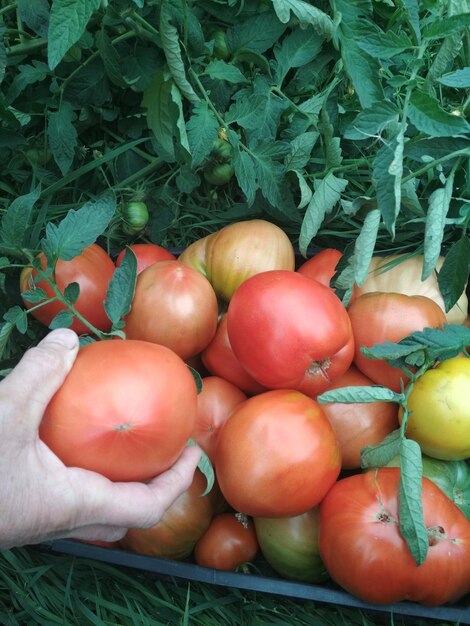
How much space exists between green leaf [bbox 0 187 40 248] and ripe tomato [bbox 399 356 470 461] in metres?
0.65

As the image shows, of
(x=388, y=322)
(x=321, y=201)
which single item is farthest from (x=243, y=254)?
(x=388, y=322)

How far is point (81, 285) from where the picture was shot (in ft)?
3.51

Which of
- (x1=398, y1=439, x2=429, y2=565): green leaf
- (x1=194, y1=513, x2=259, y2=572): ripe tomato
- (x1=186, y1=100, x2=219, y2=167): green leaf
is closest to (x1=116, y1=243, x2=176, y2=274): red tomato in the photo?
(x1=186, y1=100, x2=219, y2=167): green leaf

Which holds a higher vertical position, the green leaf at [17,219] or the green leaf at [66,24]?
the green leaf at [66,24]

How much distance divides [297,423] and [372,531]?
0.58 ft

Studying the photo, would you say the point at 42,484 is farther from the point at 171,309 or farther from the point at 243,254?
the point at 243,254

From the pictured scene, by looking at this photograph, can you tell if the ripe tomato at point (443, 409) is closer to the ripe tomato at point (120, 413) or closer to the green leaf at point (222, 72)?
the ripe tomato at point (120, 413)

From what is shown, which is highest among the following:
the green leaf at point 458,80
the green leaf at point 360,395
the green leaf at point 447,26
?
the green leaf at point 447,26

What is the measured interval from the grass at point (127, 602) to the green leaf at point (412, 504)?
222mm

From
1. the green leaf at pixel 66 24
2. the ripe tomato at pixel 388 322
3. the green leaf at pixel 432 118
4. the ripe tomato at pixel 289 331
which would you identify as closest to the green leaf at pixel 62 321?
the ripe tomato at pixel 289 331

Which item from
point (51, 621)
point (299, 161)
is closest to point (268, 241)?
point (299, 161)

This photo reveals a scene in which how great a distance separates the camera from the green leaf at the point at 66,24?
0.81 metres

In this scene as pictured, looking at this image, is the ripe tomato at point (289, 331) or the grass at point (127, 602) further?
the grass at point (127, 602)

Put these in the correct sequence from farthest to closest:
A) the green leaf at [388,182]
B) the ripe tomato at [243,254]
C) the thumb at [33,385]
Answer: the ripe tomato at [243,254] → the green leaf at [388,182] → the thumb at [33,385]
